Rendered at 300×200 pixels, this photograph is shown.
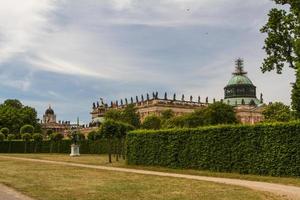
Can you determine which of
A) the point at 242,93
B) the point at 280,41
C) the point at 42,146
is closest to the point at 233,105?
the point at 242,93

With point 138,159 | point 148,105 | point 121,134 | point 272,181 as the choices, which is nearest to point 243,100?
point 148,105

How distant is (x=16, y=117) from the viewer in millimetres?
129375

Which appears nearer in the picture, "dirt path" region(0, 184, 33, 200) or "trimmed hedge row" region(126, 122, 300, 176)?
"dirt path" region(0, 184, 33, 200)

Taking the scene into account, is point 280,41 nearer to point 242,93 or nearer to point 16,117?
point 16,117

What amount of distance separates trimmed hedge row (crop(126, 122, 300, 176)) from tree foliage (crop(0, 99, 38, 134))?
3507 inches

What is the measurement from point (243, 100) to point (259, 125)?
165 m

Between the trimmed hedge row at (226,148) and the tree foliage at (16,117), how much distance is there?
89.1 metres

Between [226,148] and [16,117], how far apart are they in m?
102

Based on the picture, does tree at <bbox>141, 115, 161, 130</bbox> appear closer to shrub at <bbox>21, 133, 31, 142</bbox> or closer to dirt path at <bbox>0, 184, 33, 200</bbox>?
shrub at <bbox>21, 133, 31, 142</bbox>

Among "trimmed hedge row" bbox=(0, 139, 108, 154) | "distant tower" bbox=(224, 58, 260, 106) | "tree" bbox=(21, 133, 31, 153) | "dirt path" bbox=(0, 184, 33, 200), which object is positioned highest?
"distant tower" bbox=(224, 58, 260, 106)

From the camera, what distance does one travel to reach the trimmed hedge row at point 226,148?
29859 mm

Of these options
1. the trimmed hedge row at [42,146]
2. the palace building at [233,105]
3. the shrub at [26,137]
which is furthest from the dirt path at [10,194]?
the palace building at [233,105]

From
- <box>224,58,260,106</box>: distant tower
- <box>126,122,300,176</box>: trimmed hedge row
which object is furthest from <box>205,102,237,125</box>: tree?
<box>224,58,260,106</box>: distant tower

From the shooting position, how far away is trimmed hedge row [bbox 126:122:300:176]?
98.0 ft
